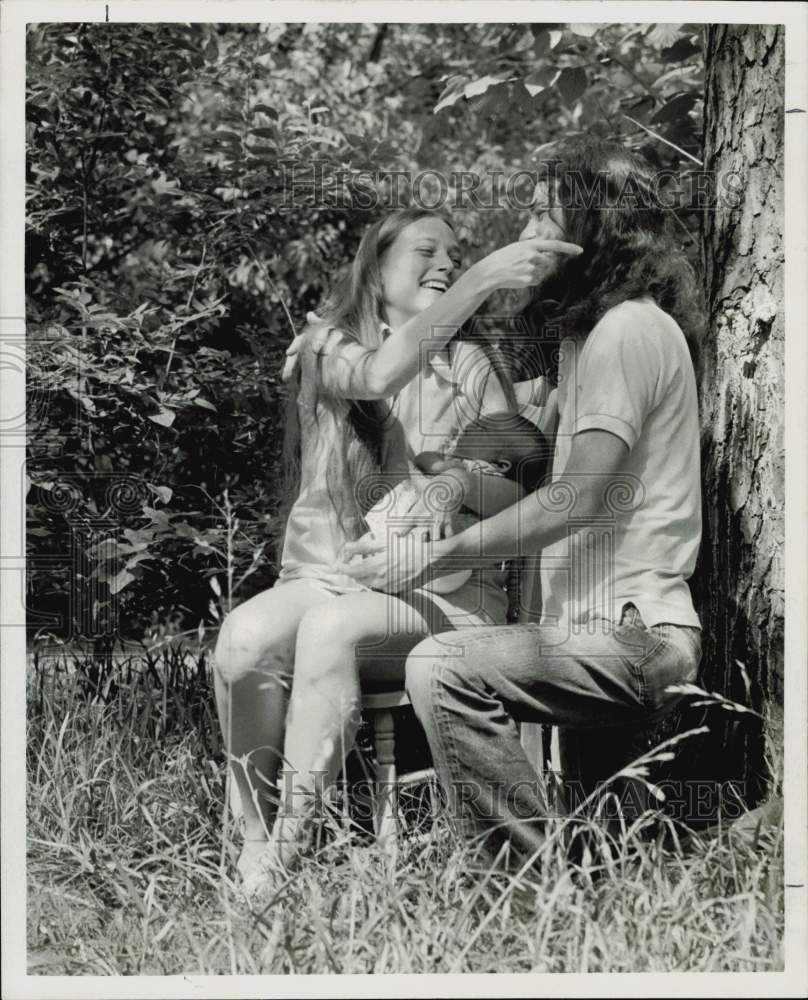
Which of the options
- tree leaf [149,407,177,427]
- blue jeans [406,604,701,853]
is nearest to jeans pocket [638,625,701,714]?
blue jeans [406,604,701,853]

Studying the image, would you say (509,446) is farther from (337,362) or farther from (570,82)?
(570,82)

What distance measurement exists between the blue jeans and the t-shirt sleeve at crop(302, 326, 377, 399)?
0.67 metres

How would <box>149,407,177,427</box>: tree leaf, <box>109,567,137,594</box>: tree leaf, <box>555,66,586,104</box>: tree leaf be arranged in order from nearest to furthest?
<box>109,567,137,594</box>: tree leaf < <box>149,407,177,427</box>: tree leaf < <box>555,66,586,104</box>: tree leaf

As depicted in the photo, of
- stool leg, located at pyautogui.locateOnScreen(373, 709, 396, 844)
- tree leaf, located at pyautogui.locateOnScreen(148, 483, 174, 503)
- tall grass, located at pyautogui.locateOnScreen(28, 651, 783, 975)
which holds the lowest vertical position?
tall grass, located at pyautogui.locateOnScreen(28, 651, 783, 975)

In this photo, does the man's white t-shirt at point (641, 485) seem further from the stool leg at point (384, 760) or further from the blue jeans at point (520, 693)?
the stool leg at point (384, 760)

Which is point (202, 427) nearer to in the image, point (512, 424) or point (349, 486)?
point (349, 486)

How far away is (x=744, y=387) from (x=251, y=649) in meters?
1.37

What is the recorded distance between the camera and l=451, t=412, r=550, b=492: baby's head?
3.11 m

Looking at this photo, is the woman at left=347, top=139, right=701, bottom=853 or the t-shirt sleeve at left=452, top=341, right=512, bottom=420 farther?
the t-shirt sleeve at left=452, top=341, right=512, bottom=420

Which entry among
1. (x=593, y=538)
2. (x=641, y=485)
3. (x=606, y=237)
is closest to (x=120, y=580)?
(x=593, y=538)

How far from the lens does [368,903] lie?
2812 mm

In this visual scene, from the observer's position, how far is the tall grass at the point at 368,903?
8.90ft

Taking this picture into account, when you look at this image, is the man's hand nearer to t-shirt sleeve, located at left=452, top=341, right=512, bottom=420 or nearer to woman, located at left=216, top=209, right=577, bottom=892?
woman, located at left=216, top=209, right=577, bottom=892

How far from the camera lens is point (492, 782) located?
275 cm
